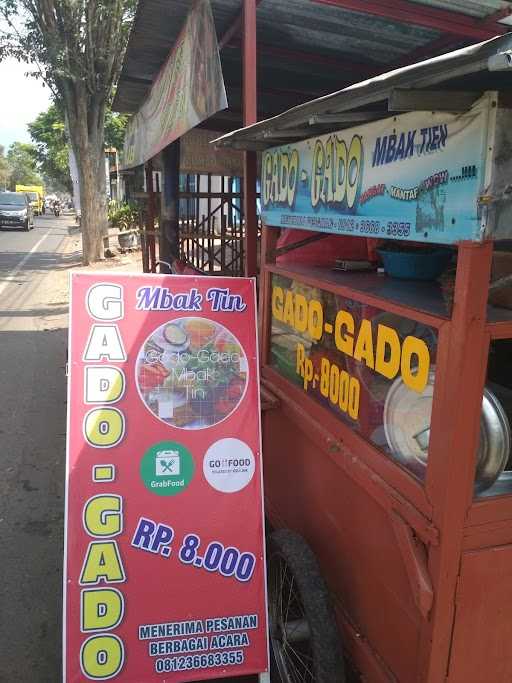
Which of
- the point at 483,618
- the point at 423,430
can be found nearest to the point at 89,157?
the point at 423,430

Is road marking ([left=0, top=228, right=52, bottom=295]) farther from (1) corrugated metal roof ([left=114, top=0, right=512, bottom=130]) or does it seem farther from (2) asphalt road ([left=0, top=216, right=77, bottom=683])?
(1) corrugated metal roof ([left=114, top=0, right=512, bottom=130])

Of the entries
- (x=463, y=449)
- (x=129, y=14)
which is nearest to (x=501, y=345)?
(x=463, y=449)

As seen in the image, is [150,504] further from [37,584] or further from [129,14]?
[129,14]

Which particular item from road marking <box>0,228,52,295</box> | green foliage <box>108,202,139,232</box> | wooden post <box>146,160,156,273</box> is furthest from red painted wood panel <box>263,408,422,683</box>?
green foliage <box>108,202,139,232</box>

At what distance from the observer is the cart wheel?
193 cm

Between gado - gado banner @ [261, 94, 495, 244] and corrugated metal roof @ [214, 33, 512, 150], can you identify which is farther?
gado - gado banner @ [261, 94, 495, 244]

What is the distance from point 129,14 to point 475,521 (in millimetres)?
14653

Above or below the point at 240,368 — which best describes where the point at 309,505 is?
below

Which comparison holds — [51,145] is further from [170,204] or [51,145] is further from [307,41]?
[307,41]

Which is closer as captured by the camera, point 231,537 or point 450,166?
point 450,166

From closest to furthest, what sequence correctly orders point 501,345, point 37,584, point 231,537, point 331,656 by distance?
point 331,656
point 501,345
point 231,537
point 37,584

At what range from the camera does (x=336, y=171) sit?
2.03 meters

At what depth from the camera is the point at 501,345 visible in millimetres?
2064

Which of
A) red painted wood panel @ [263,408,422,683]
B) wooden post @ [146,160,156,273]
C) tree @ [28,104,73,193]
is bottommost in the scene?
red painted wood panel @ [263,408,422,683]
